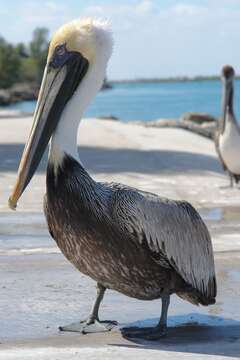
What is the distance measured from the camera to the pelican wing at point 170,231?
15.4 feet

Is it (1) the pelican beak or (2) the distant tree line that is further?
(2) the distant tree line

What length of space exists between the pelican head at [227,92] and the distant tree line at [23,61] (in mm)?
74778

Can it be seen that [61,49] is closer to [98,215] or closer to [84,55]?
[84,55]

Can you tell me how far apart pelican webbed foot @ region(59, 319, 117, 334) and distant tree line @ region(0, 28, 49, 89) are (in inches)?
3274

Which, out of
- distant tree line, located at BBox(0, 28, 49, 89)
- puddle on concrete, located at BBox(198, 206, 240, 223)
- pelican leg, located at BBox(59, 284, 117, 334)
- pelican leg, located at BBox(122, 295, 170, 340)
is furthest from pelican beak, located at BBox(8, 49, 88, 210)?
distant tree line, located at BBox(0, 28, 49, 89)

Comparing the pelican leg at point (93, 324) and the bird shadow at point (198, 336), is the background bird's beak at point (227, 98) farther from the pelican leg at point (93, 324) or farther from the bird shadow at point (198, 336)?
the pelican leg at point (93, 324)

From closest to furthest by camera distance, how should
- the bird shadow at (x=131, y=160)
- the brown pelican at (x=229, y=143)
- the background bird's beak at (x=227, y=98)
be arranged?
the brown pelican at (x=229, y=143), the background bird's beak at (x=227, y=98), the bird shadow at (x=131, y=160)

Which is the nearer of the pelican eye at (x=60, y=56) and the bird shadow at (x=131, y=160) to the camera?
the pelican eye at (x=60, y=56)

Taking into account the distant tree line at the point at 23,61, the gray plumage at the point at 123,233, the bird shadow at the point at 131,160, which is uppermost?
the gray plumage at the point at 123,233

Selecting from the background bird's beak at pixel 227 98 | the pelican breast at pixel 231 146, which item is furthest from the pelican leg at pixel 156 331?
the background bird's beak at pixel 227 98

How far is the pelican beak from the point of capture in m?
4.85

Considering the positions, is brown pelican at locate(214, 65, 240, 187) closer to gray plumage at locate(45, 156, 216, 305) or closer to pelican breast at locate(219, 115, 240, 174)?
pelican breast at locate(219, 115, 240, 174)

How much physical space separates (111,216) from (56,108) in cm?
67

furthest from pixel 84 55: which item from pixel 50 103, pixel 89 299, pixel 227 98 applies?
pixel 227 98
